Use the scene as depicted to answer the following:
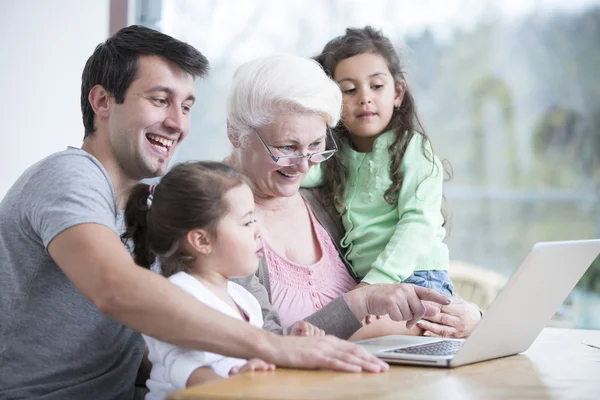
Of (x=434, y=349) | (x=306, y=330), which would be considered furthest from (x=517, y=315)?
(x=306, y=330)

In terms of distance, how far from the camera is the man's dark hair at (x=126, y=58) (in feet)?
6.63

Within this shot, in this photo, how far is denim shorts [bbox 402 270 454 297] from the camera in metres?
2.49

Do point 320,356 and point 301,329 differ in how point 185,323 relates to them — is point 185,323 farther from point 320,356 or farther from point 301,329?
point 301,329

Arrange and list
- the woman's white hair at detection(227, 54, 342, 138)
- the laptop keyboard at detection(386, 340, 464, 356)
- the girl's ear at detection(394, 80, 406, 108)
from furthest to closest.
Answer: the girl's ear at detection(394, 80, 406, 108) < the woman's white hair at detection(227, 54, 342, 138) < the laptop keyboard at detection(386, 340, 464, 356)

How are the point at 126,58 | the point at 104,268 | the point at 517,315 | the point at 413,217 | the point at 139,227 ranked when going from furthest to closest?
the point at 413,217 → the point at 126,58 → the point at 139,227 → the point at 517,315 → the point at 104,268

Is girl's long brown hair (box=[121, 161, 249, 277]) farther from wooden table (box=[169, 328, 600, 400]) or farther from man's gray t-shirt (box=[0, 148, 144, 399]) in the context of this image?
wooden table (box=[169, 328, 600, 400])

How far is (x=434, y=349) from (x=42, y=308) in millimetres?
815

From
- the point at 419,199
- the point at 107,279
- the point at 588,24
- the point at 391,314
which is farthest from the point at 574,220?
the point at 107,279

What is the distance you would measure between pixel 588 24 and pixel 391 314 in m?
3.69

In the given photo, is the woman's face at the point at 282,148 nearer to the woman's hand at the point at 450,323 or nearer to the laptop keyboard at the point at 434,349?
the woman's hand at the point at 450,323

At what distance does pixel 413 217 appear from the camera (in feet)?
7.98

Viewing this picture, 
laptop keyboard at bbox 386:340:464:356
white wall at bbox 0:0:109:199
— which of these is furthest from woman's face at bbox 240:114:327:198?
white wall at bbox 0:0:109:199

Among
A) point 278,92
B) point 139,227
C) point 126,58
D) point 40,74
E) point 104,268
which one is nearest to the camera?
point 104,268

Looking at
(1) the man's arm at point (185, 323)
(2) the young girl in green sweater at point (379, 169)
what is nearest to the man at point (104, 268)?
(1) the man's arm at point (185, 323)
